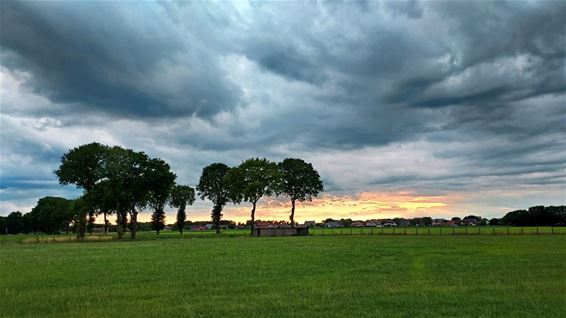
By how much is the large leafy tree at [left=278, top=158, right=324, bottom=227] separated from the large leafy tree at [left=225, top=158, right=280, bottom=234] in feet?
59.6

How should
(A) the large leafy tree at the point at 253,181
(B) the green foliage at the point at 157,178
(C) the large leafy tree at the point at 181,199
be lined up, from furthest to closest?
1. (C) the large leafy tree at the point at 181,199
2. (A) the large leafy tree at the point at 253,181
3. (B) the green foliage at the point at 157,178

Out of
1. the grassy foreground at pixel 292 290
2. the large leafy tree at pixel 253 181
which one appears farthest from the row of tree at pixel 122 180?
the grassy foreground at pixel 292 290

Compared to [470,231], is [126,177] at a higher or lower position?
higher

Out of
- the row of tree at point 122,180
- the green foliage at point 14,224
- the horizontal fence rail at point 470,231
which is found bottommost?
the horizontal fence rail at point 470,231

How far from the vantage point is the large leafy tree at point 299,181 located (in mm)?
126250

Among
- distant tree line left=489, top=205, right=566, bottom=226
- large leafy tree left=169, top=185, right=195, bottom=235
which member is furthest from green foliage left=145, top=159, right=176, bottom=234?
distant tree line left=489, top=205, right=566, bottom=226

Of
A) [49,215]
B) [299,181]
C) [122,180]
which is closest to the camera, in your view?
[122,180]

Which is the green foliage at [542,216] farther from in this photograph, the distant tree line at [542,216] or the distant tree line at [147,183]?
the distant tree line at [147,183]

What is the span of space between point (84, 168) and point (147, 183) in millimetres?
11513

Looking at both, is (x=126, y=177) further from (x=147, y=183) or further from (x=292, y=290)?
(x=292, y=290)

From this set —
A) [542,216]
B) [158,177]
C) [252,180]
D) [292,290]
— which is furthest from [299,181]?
[292,290]

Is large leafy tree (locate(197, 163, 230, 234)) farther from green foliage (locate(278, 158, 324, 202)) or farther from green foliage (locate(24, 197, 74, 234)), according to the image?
green foliage (locate(24, 197, 74, 234))

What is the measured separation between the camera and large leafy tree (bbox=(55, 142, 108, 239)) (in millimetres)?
87500

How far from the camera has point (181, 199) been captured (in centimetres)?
14650
